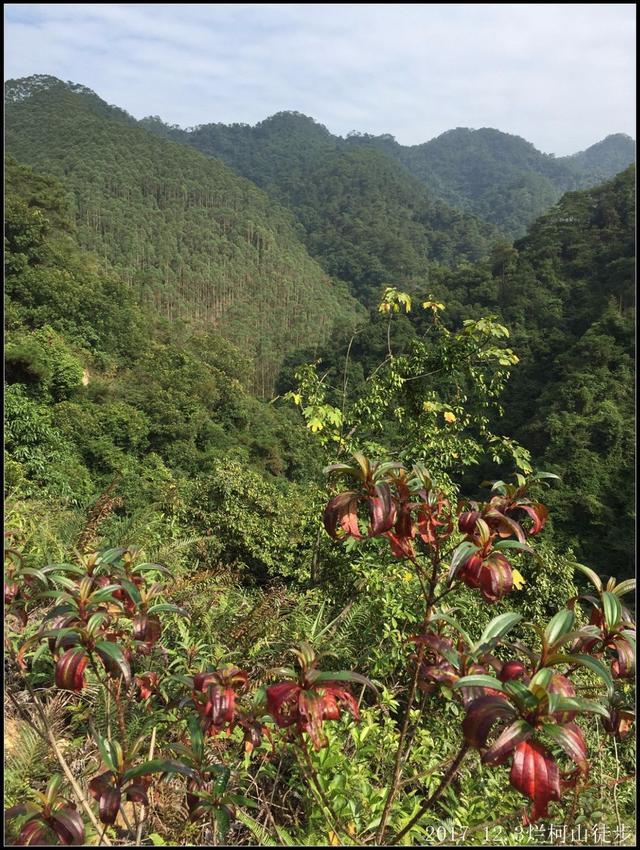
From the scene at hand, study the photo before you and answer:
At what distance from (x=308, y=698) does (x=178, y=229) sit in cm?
5380

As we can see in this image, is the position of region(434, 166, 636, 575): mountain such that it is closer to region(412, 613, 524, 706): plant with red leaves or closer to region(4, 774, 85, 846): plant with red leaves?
region(412, 613, 524, 706): plant with red leaves

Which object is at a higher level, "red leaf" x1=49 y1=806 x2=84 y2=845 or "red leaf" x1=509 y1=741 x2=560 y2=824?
"red leaf" x1=509 y1=741 x2=560 y2=824

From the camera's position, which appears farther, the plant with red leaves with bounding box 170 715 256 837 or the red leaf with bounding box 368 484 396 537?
the plant with red leaves with bounding box 170 715 256 837

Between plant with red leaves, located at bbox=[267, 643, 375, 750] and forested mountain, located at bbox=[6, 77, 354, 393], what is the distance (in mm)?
37249

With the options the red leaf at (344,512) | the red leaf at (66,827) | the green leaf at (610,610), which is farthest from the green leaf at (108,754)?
the green leaf at (610,610)

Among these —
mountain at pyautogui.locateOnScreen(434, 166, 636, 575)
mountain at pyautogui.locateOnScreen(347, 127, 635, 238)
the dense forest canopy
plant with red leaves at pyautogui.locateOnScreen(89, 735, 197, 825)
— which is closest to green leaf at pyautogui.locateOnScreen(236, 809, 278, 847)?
the dense forest canopy

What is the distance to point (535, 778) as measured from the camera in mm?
792

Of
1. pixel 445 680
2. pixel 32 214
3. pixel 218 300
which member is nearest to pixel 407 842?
pixel 445 680

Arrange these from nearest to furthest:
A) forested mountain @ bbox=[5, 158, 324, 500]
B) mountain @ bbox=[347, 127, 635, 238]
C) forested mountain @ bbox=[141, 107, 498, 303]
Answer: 1. forested mountain @ bbox=[5, 158, 324, 500]
2. forested mountain @ bbox=[141, 107, 498, 303]
3. mountain @ bbox=[347, 127, 635, 238]

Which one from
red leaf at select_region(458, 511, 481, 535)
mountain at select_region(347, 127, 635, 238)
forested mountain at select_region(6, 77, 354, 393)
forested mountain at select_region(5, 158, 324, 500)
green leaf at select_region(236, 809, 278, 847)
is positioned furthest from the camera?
mountain at select_region(347, 127, 635, 238)

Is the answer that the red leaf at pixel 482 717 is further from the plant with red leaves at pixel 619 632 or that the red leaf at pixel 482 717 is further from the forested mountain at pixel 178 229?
the forested mountain at pixel 178 229

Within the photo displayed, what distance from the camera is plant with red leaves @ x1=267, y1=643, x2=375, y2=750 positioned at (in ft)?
3.16

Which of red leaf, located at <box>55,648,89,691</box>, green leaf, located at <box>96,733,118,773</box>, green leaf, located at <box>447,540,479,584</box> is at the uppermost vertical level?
green leaf, located at <box>447,540,479,584</box>

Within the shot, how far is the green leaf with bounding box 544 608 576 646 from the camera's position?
95 centimetres
